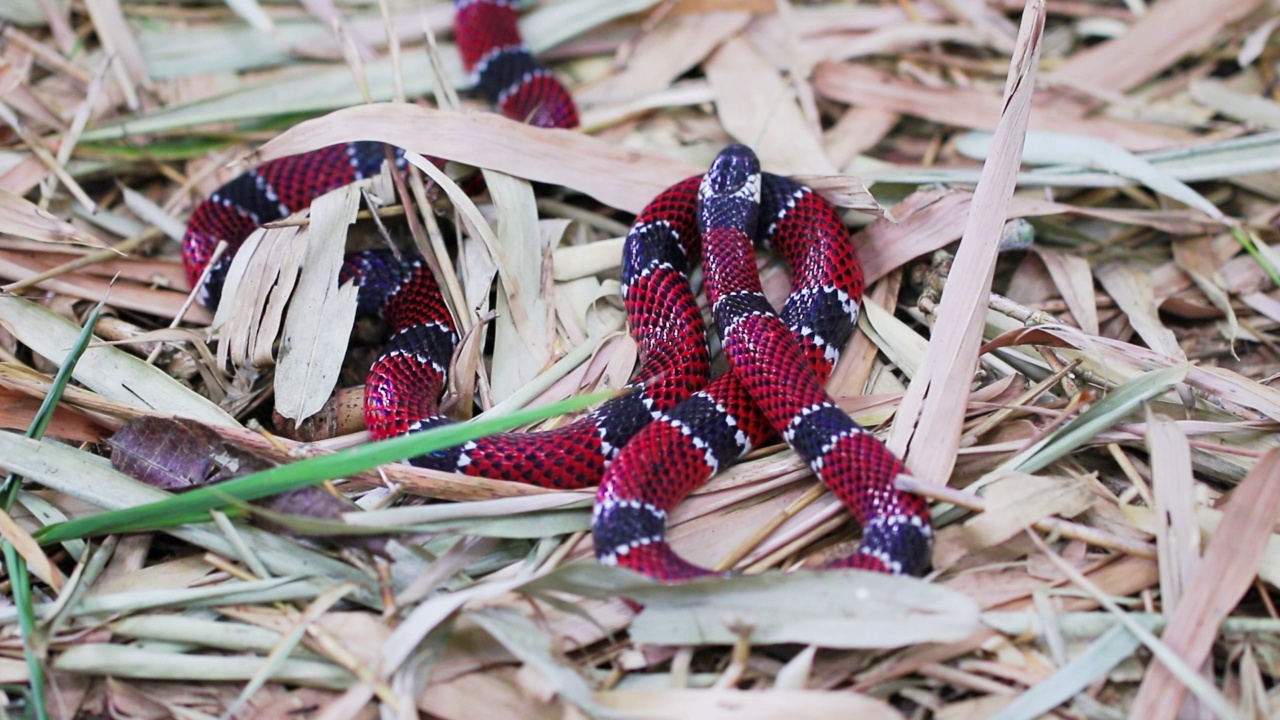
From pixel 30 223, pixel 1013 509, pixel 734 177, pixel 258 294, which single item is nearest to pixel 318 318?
pixel 258 294

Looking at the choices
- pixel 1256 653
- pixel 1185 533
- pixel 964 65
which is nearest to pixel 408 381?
pixel 1185 533

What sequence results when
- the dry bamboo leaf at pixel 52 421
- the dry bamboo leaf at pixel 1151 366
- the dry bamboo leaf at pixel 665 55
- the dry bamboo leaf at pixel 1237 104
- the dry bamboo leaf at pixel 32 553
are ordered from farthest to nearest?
the dry bamboo leaf at pixel 665 55 < the dry bamboo leaf at pixel 1237 104 < the dry bamboo leaf at pixel 52 421 < the dry bamboo leaf at pixel 1151 366 < the dry bamboo leaf at pixel 32 553

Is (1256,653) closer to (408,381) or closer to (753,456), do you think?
(753,456)

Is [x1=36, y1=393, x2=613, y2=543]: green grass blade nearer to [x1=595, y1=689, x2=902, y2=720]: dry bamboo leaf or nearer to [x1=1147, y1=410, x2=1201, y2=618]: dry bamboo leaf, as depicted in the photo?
[x1=595, y1=689, x2=902, y2=720]: dry bamboo leaf

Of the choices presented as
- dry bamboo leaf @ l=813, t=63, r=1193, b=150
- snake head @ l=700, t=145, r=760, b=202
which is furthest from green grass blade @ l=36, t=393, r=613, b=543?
dry bamboo leaf @ l=813, t=63, r=1193, b=150

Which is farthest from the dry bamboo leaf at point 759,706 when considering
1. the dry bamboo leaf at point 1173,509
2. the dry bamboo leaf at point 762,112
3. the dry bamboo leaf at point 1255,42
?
the dry bamboo leaf at point 1255,42

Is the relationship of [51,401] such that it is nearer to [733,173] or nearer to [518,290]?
[518,290]

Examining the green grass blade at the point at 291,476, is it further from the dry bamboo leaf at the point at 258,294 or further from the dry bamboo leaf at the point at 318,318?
the dry bamboo leaf at the point at 258,294
